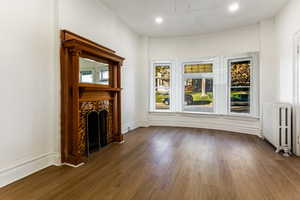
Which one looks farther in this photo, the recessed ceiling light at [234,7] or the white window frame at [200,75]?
the white window frame at [200,75]

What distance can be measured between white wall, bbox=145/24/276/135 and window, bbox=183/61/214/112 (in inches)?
11.1

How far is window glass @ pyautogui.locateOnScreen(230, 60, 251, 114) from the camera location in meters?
4.86

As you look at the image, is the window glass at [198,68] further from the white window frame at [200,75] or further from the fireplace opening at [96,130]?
the fireplace opening at [96,130]

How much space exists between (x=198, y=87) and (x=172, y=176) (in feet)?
12.5

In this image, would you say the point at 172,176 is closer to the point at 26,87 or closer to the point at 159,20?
the point at 26,87

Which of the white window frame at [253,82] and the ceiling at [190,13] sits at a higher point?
the ceiling at [190,13]

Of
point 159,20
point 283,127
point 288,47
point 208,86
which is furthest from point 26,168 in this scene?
point 288,47

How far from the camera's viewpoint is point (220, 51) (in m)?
5.13

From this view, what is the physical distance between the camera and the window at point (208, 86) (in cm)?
484

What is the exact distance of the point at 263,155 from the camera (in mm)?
3092

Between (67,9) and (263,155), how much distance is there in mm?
4261

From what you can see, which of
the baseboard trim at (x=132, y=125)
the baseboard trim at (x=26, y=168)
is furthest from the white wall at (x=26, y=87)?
the baseboard trim at (x=132, y=125)

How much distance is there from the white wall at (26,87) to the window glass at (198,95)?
414cm

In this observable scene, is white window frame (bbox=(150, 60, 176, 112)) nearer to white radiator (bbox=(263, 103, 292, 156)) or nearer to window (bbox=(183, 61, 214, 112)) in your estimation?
window (bbox=(183, 61, 214, 112))
